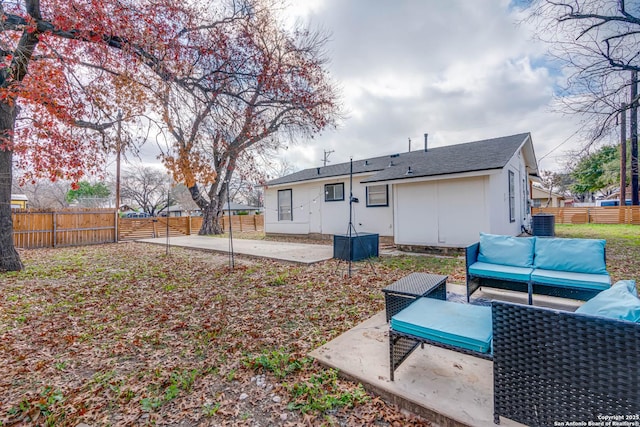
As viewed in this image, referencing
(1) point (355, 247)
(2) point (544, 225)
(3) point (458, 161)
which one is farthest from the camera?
(2) point (544, 225)

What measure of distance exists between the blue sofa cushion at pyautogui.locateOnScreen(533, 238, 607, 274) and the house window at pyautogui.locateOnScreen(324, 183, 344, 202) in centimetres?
842

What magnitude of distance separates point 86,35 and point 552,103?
11669 mm

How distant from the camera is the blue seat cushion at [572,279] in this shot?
3.38 metres

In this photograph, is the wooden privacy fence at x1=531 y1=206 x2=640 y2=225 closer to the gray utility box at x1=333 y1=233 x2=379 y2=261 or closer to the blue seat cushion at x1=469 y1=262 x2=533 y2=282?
the gray utility box at x1=333 y1=233 x2=379 y2=261

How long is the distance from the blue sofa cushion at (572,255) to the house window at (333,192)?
8422mm

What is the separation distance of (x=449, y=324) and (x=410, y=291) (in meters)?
0.94

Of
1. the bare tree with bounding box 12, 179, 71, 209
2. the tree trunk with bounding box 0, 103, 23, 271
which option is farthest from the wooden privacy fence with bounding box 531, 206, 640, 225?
the bare tree with bounding box 12, 179, 71, 209

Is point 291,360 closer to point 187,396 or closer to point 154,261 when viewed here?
point 187,396

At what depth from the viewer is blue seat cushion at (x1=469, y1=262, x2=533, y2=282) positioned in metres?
3.88

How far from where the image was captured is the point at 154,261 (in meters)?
8.44

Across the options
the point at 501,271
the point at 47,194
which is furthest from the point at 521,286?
the point at 47,194

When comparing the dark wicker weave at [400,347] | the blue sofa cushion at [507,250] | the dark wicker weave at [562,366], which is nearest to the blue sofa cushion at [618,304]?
the dark wicker weave at [562,366]

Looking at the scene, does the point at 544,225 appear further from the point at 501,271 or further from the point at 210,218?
the point at 210,218

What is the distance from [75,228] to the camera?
12516 millimetres
